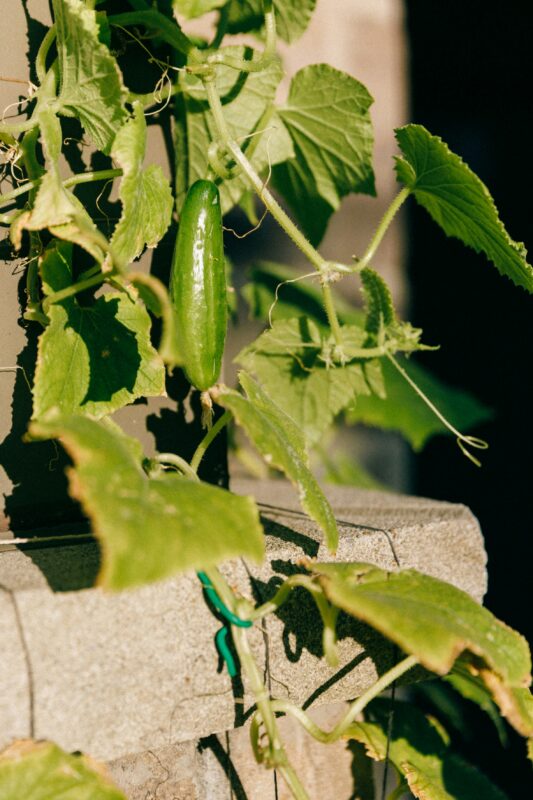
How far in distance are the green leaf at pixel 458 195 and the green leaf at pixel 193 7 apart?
0.22m

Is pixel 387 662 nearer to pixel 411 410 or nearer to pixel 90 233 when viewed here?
pixel 90 233

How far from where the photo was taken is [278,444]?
0.63m

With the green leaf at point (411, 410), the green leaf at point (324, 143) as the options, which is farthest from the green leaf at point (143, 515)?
the green leaf at point (411, 410)

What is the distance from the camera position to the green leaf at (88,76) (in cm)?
65

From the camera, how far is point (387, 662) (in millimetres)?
759

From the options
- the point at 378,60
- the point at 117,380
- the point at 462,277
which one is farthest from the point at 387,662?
the point at 378,60

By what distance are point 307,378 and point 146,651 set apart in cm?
45

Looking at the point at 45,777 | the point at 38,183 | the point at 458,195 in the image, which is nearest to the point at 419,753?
the point at 45,777

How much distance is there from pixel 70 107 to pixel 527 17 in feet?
5.22

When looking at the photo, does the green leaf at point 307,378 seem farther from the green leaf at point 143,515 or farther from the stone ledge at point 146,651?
the green leaf at point 143,515

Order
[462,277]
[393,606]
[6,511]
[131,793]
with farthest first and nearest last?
[462,277] → [6,511] → [131,793] → [393,606]

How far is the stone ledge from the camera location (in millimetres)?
573

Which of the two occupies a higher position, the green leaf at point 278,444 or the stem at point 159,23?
the stem at point 159,23

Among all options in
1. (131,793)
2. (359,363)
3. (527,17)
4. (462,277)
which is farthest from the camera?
(462,277)
